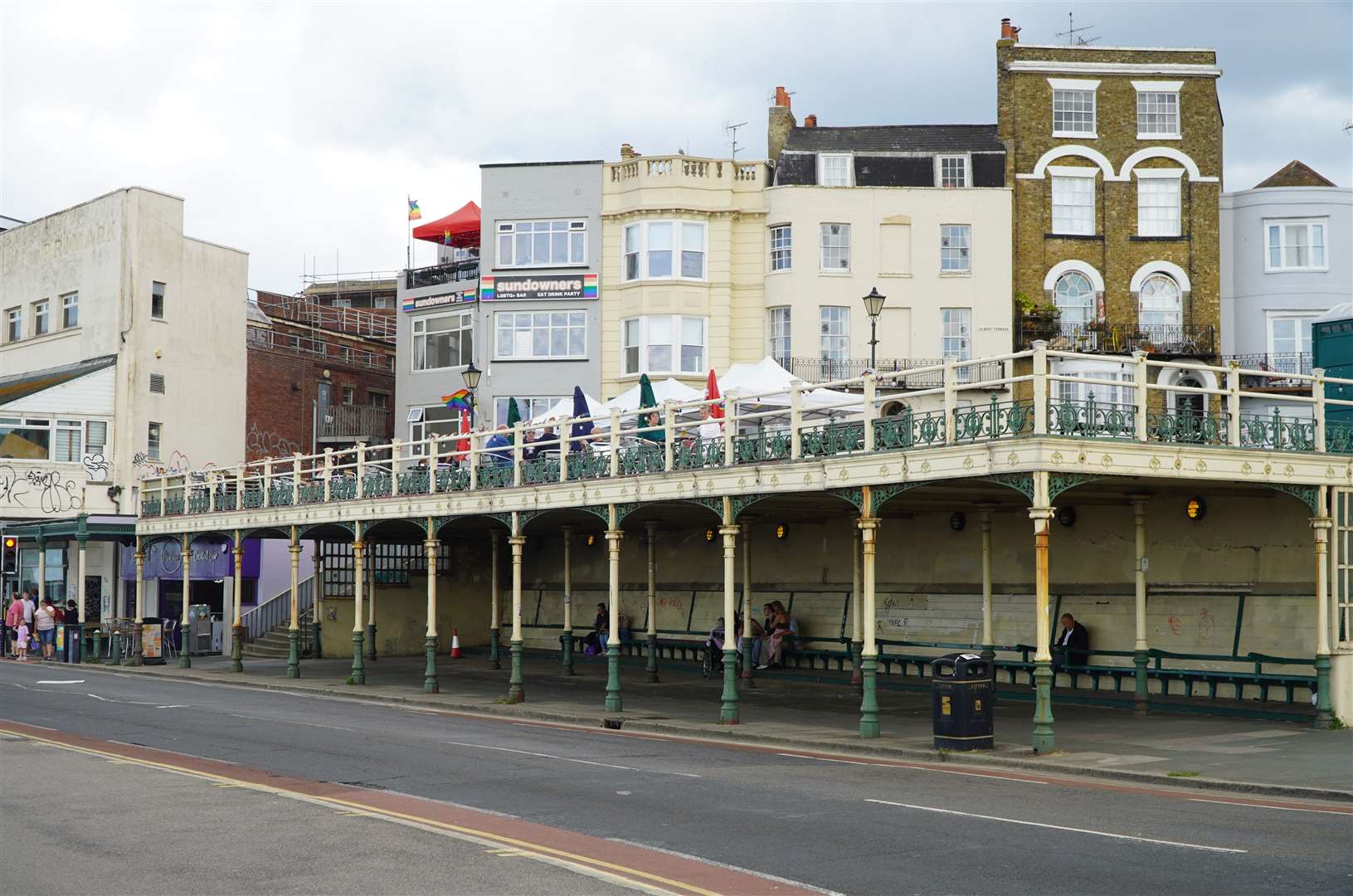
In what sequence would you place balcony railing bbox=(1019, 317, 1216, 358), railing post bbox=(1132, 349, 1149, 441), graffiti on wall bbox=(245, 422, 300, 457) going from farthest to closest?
graffiti on wall bbox=(245, 422, 300, 457)
balcony railing bbox=(1019, 317, 1216, 358)
railing post bbox=(1132, 349, 1149, 441)

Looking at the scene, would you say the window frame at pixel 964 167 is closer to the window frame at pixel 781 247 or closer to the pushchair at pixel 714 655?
the window frame at pixel 781 247

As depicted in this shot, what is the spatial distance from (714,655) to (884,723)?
403 inches

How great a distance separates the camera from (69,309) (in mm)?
50125

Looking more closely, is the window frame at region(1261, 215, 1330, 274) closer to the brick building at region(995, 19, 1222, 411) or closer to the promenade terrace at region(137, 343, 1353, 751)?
the brick building at region(995, 19, 1222, 411)

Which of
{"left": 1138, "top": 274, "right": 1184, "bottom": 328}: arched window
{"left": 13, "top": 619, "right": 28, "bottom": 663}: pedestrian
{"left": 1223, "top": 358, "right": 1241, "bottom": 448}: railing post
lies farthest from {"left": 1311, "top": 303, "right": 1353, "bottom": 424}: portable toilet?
{"left": 13, "top": 619, "right": 28, "bottom": 663}: pedestrian

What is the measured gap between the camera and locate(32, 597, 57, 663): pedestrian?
4188 centimetres

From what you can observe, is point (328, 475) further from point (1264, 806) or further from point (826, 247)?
point (1264, 806)

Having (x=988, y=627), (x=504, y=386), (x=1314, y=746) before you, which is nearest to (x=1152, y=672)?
(x=988, y=627)

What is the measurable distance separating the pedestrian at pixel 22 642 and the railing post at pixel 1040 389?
33908 mm

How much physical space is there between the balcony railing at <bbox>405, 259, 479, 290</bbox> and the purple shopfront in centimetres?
1082

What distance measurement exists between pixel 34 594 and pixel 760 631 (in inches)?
1095

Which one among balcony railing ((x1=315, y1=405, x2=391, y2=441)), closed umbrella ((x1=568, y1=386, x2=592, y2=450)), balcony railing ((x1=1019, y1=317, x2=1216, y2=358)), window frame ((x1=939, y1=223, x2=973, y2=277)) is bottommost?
closed umbrella ((x1=568, y1=386, x2=592, y2=450))

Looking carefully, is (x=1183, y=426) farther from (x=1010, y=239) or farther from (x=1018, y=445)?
(x=1010, y=239)

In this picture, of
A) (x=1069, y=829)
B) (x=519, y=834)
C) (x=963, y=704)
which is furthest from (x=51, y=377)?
(x=1069, y=829)
